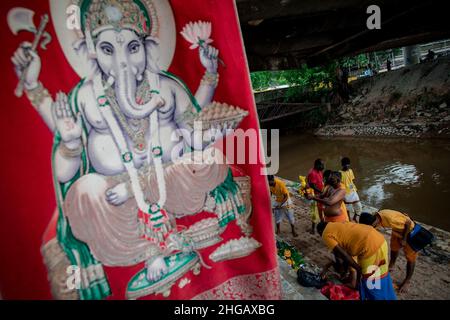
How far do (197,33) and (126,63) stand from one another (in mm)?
481

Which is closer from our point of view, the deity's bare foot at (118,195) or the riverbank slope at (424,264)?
the deity's bare foot at (118,195)

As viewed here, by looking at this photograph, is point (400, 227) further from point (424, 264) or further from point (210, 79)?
point (210, 79)

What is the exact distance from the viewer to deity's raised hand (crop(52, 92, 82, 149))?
1.25 m

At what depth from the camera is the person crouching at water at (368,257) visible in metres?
2.52

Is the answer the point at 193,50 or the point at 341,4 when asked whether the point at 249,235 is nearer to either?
the point at 193,50

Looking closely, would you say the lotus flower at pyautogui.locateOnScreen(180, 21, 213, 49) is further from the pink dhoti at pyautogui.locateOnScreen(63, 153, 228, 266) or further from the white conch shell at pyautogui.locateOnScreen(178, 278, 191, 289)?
the white conch shell at pyautogui.locateOnScreen(178, 278, 191, 289)

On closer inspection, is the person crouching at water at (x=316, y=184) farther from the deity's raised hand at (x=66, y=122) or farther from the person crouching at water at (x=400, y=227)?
the deity's raised hand at (x=66, y=122)

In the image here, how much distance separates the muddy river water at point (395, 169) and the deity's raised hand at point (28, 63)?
6196mm

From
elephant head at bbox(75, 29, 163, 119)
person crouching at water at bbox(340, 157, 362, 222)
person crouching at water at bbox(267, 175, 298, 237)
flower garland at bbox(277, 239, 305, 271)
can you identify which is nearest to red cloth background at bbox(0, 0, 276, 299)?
elephant head at bbox(75, 29, 163, 119)

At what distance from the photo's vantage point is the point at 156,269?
1.50 metres

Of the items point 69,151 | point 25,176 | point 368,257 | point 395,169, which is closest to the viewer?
point 25,176

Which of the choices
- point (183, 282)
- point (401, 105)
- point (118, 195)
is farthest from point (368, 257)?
point (401, 105)

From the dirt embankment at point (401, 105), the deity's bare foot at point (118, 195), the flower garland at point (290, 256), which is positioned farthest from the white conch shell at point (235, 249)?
the dirt embankment at point (401, 105)

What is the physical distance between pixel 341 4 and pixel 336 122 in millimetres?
12277
